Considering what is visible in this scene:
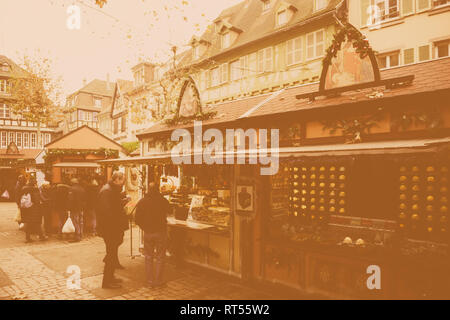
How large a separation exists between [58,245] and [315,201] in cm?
828

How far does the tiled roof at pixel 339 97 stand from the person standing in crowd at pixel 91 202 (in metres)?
4.78

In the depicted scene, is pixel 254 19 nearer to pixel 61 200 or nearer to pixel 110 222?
pixel 61 200

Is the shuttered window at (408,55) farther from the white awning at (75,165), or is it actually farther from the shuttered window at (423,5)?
the white awning at (75,165)

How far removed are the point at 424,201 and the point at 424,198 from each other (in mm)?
50

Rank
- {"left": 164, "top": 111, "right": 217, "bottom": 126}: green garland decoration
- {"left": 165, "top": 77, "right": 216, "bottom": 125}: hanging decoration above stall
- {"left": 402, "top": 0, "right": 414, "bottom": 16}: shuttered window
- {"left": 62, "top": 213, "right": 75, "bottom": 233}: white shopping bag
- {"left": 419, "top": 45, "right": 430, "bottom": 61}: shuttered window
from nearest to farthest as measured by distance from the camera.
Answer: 1. {"left": 164, "top": 111, "right": 217, "bottom": 126}: green garland decoration
2. {"left": 165, "top": 77, "right": 216, "bottom": 125}: hanging decoration above stall
3. {"left": 62, "top": 213, "right": 75, "bottom": 233}: white shopping bag
4. {"left": 419, "top": 45, "right": 430, "bottom": 61}: shuttered window
5. {"left": 402, "top": 0, "right": 414, "bottom": 16}: shuttered window

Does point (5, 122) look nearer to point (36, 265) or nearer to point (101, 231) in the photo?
point (36, 265)

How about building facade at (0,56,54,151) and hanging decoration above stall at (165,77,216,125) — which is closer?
hanging decoration above stall at (165,77,216,125)

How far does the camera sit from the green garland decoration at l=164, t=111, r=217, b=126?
870 centimetres

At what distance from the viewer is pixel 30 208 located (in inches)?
428

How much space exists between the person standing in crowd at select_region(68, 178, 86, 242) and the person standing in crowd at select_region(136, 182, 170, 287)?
16.2 feet

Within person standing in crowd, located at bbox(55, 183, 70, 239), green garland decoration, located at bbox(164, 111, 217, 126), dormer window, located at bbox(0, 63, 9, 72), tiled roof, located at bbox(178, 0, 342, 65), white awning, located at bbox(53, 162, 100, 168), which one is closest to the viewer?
green garland decoration, located at bbox(164, 111, 217, 126)

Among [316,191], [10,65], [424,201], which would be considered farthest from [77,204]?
[10,65]

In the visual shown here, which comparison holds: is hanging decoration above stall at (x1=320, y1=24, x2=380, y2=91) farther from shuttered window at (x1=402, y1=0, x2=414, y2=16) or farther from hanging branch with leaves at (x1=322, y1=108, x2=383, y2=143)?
shuttered window at (x1=402, y1=0, x2=414, y2=16)

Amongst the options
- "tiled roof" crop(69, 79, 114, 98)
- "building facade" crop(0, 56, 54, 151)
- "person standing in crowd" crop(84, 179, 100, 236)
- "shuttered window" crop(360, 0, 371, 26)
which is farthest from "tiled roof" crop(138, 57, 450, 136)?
"tiled roof" crop(69, 79, 114, 98)
